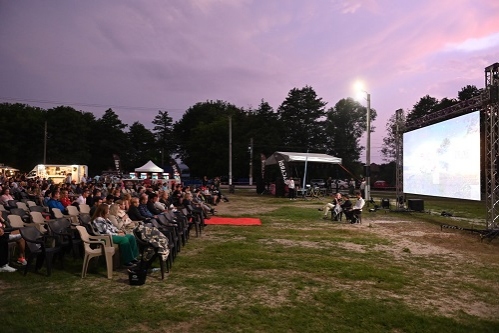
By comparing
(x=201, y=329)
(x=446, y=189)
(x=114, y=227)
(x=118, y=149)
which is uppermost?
(x=118, y=149)

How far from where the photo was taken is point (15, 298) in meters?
5.05

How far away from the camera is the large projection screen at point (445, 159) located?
39.7 ft

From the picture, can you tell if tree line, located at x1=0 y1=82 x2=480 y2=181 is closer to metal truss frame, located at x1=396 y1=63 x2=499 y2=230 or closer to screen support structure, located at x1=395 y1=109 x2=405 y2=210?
screen support structure, located at x1=395 y1=109 x2=405 y2=210

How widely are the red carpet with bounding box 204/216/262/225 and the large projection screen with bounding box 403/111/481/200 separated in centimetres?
709

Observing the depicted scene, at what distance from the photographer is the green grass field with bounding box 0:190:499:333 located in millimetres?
4367

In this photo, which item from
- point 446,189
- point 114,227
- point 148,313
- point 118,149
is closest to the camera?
point 148,313

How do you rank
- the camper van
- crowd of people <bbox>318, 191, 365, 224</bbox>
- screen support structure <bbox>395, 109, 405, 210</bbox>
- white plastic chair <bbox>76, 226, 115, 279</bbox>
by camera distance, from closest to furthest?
white plastic chair <bbox>76, 226, 115, 279</bbox> → crowd of people <bbox>318, 191, 365, 224</bbox> → screen support structure <bbox>395, 109, 405, 210</bbox> → the camper van

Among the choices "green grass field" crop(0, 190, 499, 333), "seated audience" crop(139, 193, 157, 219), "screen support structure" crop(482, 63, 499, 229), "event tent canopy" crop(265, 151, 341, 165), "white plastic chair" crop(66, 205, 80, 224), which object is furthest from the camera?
"event tent canopy" crop(265, 151, 341, 165)

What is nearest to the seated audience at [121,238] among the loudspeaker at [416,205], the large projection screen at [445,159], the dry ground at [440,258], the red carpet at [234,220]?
the dry ground at [440,258]

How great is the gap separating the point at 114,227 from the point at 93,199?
17.7 ft

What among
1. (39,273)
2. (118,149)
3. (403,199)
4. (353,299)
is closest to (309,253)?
(353,299)

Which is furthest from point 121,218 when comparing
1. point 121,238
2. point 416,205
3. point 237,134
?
point 237,134

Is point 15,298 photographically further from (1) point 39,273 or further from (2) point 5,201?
(2) point 5,201

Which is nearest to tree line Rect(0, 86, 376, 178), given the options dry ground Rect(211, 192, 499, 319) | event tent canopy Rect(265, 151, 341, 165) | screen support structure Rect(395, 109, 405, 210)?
event tent canopy Rect(265, 151, 341, 165)
